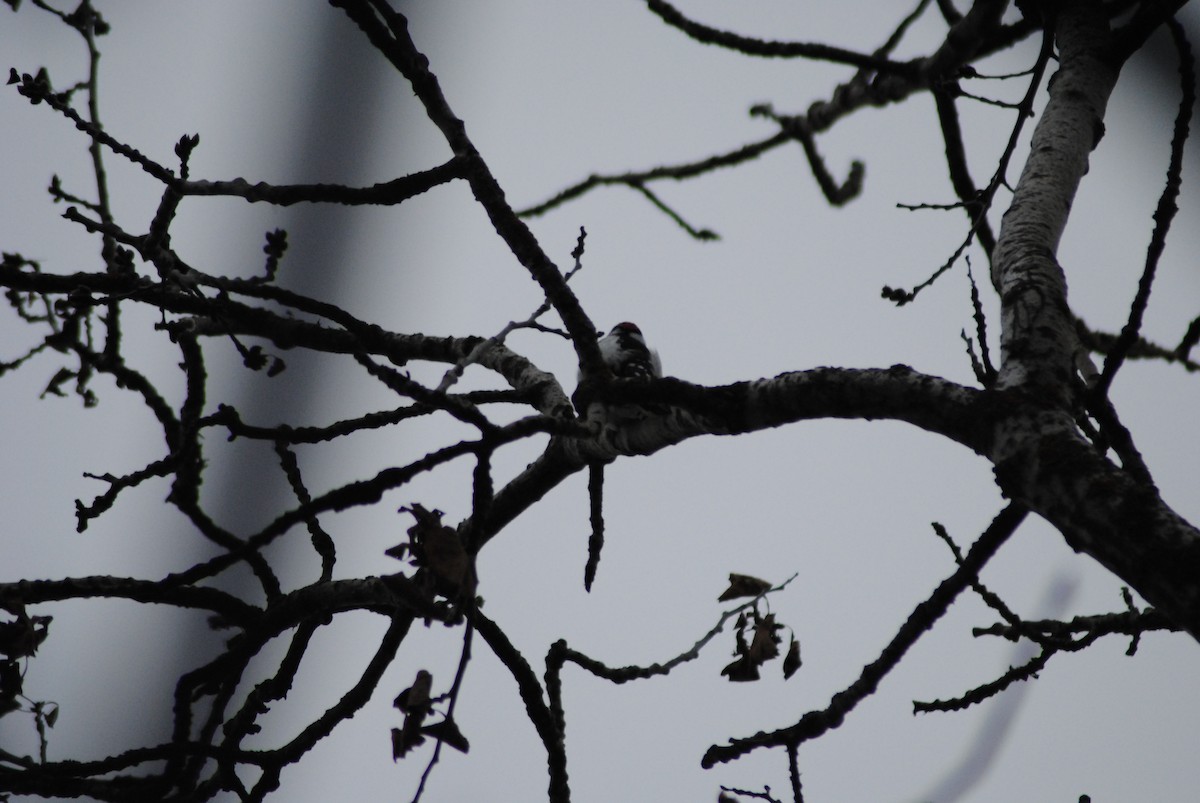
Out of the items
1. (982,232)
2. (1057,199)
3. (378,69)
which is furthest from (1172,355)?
(378,69)

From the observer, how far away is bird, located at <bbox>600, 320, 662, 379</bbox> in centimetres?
311

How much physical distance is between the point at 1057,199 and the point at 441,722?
1.63 m

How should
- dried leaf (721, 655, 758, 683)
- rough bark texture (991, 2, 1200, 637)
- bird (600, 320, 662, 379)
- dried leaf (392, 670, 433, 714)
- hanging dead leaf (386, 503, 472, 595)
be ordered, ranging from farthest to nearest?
bird (600, 320, 662, 379) < dried leaf (721, 655, 758, 683) < dried leaf (392, 670, 433, 714) < hanging dead leaf (386, 503, 472, 595) < rough bark texture (991, 2, 1200, 637)

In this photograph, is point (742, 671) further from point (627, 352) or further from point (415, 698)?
point (627, 352)

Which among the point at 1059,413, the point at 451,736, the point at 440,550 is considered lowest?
the point at 451,736

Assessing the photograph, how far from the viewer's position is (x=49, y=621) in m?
2.10

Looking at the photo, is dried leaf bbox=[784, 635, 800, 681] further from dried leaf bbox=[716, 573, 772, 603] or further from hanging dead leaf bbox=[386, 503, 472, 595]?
hanging dead leaf bbox=[386, 503, 472, 595]

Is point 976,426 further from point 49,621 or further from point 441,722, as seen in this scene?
point 49,621

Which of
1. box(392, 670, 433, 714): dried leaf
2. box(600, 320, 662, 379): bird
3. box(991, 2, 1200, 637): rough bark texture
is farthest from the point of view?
box(600, 320, 662, 379): bird

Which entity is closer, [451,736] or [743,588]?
[451,736]

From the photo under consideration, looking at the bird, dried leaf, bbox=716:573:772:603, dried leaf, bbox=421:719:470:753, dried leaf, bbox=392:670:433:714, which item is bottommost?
dried leaf, bbox=421:719:470:753

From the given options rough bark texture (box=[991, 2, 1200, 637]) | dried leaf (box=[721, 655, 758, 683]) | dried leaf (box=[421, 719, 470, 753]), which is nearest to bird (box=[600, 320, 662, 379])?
dried leaf (box=[721, 655, 758, 683])

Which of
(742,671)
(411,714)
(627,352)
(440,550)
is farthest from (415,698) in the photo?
(627,352)

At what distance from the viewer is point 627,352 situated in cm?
331
